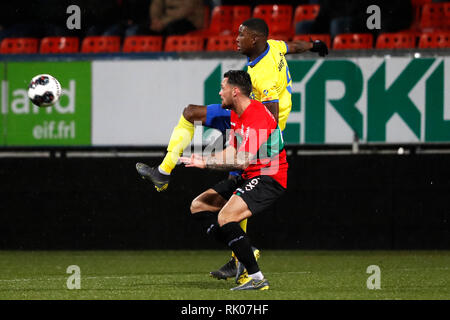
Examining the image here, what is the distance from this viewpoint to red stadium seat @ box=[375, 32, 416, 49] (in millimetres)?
12547

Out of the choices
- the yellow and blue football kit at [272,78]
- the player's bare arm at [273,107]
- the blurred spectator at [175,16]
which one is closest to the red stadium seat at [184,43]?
the blurred spectator at [175,16]

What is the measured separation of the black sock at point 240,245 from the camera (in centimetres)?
732

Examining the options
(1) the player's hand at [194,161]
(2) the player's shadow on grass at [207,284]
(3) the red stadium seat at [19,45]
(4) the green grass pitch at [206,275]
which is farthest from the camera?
(3) the red stadium seat at [19,45]

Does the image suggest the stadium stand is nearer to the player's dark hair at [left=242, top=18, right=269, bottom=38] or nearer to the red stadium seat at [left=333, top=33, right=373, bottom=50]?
the red stadium seat at [left=333, top=33, right=373, bottom=50]

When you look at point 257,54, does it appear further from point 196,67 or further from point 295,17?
point 295,17

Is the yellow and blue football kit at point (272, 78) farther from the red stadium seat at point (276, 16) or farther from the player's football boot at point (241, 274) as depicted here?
the red stadium seat at point (276, 16)

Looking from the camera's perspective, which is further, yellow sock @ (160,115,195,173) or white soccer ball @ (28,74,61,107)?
white soccer ball @ (28,74,61,107)

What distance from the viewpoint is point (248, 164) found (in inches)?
286

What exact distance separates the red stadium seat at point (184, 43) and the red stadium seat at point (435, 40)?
3044 millimetres

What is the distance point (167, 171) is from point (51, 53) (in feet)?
18.1

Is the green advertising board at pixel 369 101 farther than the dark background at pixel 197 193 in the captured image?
No

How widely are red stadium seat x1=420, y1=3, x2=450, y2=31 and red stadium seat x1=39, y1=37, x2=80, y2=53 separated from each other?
16.2 feet

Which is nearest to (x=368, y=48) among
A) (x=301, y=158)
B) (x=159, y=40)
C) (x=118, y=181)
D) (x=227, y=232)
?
(x=301, y=158)

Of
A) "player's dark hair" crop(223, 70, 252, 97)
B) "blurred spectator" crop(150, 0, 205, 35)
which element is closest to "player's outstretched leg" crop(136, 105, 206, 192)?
"player's dark hair" crop(223, 70, 252, 97)
